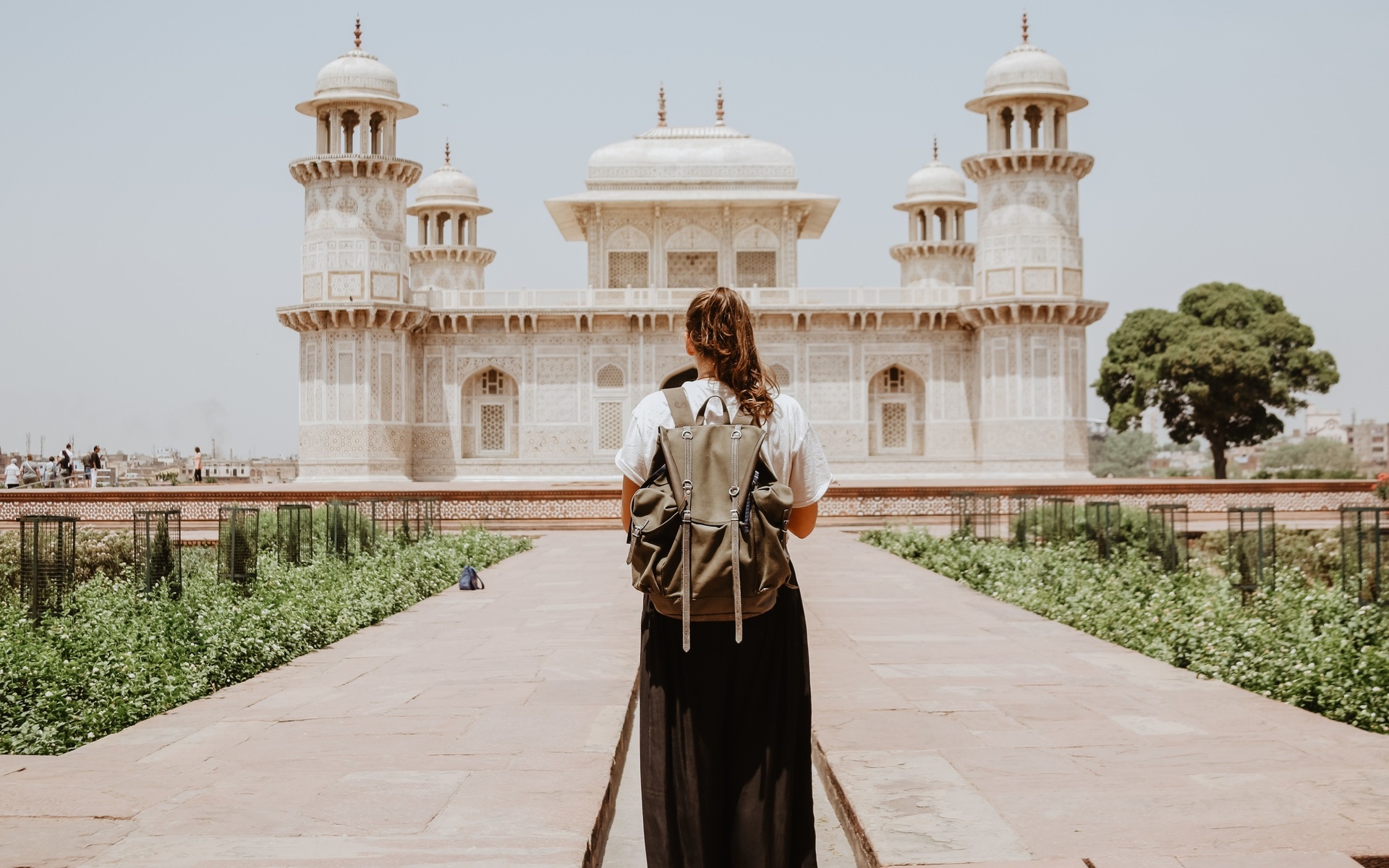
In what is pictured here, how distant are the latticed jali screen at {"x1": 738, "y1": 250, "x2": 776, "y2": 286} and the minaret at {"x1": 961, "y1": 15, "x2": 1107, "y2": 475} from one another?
440cm

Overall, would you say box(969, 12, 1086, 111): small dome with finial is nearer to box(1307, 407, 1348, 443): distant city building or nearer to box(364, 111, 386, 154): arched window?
box(364, 111, 386, 154): arched window

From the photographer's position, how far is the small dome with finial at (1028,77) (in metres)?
25.5

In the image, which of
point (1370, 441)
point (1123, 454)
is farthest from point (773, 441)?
point (1370, 441)

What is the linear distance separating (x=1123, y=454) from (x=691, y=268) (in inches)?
2155

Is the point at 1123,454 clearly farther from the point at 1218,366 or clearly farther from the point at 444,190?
the point at 444,190

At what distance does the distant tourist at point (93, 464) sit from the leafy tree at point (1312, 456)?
50956mm

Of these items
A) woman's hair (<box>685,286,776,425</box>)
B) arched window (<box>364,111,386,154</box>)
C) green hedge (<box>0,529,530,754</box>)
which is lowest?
green hedge (<box>0,529,530,754</box>)

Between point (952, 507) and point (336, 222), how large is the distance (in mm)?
14338

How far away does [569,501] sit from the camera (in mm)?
17672

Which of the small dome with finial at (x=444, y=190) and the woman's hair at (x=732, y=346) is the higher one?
the small dome with finial at (x=444, y=190)

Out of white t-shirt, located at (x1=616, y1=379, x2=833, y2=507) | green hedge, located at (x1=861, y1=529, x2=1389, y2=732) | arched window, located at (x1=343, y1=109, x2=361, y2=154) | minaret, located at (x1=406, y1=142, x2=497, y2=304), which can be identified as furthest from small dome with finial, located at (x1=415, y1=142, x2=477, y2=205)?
white t-shirt, located at (x1=616, y1=379, x2=833, y2=507)

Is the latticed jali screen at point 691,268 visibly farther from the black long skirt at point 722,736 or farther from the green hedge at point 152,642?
the black long skirt at point 722,736

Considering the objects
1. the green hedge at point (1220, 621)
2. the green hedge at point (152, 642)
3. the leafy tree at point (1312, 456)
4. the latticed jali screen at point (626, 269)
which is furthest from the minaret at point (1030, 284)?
the leafy tree at point (1312, 456)

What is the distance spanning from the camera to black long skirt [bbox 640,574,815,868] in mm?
2707
